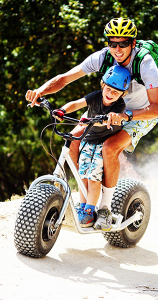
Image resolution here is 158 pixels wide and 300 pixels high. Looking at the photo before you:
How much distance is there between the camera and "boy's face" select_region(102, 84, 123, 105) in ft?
11.0

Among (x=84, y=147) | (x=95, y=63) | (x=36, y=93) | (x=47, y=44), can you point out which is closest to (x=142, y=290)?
(x=84, y=147)

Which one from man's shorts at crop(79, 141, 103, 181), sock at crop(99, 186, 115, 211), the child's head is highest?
the child's head

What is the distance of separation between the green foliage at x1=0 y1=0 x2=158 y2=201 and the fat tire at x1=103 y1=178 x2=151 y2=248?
Answer: 435 centimetres

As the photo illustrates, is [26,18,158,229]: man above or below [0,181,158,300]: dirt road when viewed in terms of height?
above

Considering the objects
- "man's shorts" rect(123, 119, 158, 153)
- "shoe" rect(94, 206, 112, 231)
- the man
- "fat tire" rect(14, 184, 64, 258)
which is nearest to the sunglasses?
the man

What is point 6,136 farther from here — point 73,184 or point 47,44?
point 73,184

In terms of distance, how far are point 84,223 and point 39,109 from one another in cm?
618

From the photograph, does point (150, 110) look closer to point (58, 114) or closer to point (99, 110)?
point (99, 110)

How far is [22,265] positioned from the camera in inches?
117

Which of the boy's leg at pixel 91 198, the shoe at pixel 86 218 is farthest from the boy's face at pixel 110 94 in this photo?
the shoe at pixel 86 218

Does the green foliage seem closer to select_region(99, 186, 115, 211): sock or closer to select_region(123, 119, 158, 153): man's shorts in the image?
select_region(123, 119, 158, 153): man's shorts

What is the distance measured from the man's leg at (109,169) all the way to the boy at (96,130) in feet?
0.18

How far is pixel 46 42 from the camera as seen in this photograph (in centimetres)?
848

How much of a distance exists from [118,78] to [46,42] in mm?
5567
